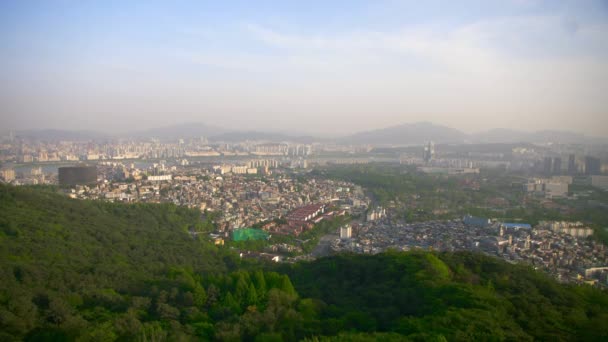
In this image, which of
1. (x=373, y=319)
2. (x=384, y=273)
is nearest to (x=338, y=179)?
(x=384, y=273)

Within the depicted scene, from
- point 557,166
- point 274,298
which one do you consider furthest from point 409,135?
point 274,298

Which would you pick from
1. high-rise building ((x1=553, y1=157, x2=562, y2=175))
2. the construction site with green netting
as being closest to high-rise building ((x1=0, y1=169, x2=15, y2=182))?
the construction site with green netting

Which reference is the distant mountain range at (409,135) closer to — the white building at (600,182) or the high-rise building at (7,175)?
the white building at (600,182)

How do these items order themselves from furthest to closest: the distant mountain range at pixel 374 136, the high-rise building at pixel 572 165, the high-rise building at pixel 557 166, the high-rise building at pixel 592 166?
the distant mountain range at pixel 374 136 → the high-rise building at pixel 557 166 → the high-rise building at pixel 572 165 → the high-rise building at pixel 592 166

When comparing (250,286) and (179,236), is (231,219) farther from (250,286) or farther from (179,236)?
(250,286)

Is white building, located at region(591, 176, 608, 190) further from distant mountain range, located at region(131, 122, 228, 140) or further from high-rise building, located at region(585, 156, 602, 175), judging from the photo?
distant mountain range, located at region(131, 122, 228, 140)

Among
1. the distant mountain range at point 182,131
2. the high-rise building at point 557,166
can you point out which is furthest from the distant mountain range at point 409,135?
the high-rise building at point 557,166
